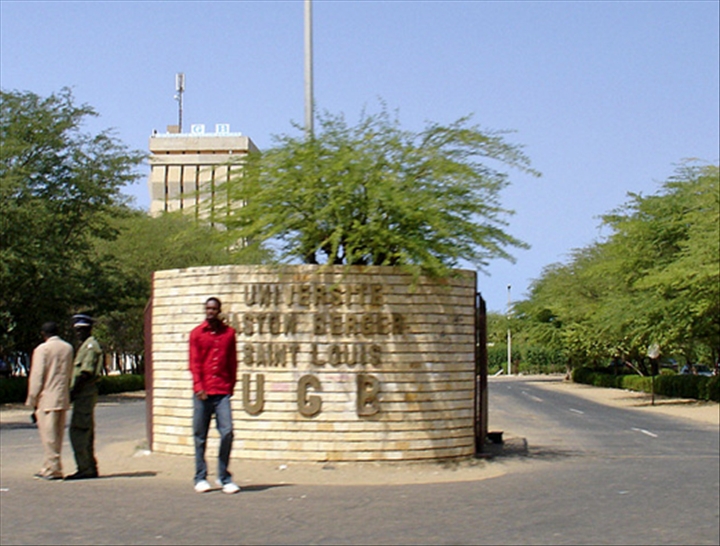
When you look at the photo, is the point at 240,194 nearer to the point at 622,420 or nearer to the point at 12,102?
the point at 622,420

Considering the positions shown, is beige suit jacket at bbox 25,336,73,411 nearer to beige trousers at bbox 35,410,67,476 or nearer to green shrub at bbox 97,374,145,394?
beige trousers at bbox 35,410,67,476

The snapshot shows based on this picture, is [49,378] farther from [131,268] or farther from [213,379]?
→ [131,268]

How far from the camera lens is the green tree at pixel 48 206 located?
118ft

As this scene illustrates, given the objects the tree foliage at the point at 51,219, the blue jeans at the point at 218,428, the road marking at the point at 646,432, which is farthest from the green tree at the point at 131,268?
the blue jeans at the point at 218,428

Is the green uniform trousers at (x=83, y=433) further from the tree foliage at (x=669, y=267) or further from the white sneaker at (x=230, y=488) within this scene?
the tree foliage at (x=669, y=267)

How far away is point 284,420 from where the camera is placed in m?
12.6

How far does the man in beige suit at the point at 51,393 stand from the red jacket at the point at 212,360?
5.42 feet

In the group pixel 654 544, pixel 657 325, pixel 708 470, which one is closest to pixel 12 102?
pixel 657 325

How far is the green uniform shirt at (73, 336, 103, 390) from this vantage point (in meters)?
11.4

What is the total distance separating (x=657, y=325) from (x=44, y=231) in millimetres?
21598

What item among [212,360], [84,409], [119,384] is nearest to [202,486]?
[212,360]

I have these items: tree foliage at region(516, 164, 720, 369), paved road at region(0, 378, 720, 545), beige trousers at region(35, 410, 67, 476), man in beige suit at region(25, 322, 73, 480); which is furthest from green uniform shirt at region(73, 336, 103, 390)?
tree foliage at region(516, 164, 720, 369)

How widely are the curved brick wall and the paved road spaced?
1365mm

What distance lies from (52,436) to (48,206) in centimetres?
2900
